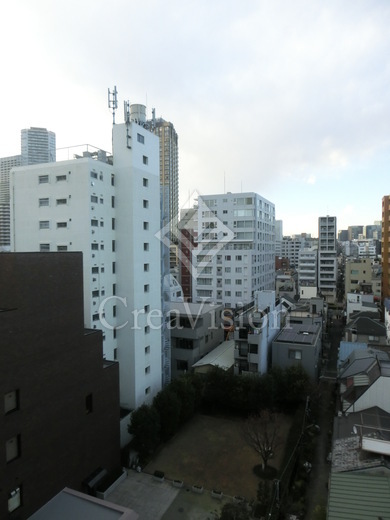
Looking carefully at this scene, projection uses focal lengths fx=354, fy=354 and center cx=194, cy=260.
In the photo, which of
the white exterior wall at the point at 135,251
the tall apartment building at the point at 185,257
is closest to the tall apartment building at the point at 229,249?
the tall apartment building at the point at 185,257

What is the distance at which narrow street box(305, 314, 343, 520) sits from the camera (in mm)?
12578

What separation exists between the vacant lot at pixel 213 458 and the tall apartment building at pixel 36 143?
18.5 m

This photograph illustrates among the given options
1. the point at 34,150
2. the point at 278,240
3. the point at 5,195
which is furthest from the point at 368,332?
the point at 278,240

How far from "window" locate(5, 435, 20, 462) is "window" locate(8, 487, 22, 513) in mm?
839

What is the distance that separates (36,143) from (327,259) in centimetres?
4077

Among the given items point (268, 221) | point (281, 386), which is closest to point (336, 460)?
point (281, 386)

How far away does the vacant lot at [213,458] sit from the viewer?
45.3 feet

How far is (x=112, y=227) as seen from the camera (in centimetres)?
1769

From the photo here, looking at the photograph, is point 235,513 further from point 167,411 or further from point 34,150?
point 34,150

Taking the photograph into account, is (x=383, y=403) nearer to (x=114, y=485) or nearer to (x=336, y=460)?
(x=336, y=460)

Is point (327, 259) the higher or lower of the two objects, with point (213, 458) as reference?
higher

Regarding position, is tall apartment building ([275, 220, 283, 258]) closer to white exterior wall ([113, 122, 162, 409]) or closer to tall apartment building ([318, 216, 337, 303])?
tall apartment building ([318, 216, 337, 303])

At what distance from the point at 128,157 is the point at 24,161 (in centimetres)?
946

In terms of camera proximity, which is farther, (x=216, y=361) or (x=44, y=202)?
(x=216, y=361)
